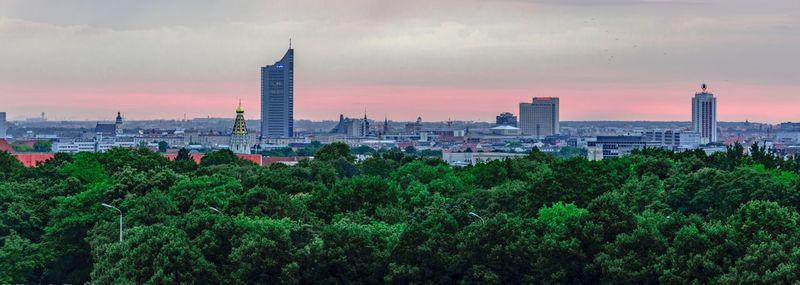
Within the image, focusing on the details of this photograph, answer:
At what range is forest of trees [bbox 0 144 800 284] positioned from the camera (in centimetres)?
4975

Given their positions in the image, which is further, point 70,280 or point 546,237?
point 70,280

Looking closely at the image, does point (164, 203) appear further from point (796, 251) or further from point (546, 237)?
point (796, 251)

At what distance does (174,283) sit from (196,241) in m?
3.03

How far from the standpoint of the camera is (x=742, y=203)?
58438mm

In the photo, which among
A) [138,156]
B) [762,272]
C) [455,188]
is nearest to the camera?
[762,272]

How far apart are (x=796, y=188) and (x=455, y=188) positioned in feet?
82.3

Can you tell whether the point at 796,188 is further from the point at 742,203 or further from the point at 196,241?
the point at 196,241

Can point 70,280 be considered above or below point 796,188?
below

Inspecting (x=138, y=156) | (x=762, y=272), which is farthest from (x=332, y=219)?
(x=138, y=156)

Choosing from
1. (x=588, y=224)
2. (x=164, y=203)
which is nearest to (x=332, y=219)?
(x=164, y=203)

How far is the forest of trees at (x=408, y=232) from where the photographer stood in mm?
49750

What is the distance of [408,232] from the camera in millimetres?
52969

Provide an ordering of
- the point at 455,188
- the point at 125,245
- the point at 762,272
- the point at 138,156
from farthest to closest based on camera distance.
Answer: the point at 138,156, the point at 455,188, the point at 125,245, the point at 762,272

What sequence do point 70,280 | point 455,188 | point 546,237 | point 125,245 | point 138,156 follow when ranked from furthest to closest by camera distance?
point 138,156 → point 455,188 → point 70,280 → point 125,245 → point 546,237
